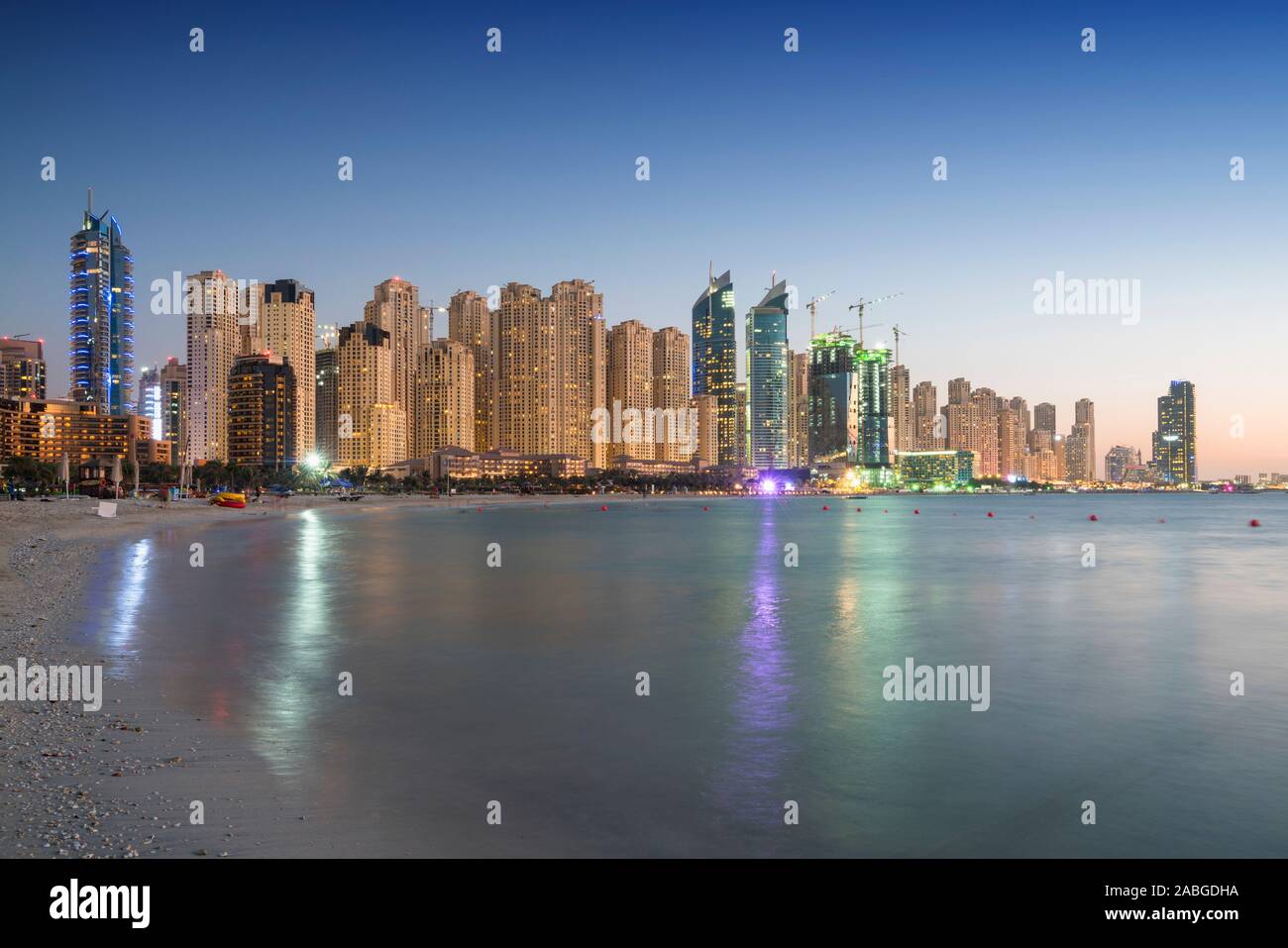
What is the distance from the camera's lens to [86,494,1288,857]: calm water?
1070cm

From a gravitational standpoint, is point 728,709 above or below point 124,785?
below

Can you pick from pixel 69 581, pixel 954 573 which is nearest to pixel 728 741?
pixel 69 581

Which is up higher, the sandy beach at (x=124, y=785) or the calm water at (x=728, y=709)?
the sandy beach at (x=124, y=785)

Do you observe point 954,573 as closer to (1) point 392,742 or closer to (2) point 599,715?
(2) point 599,715

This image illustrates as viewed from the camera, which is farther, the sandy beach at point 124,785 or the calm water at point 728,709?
the calm water at point 728,709

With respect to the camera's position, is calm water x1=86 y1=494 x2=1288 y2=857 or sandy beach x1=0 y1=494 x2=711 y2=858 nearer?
sandy beach x1=0 y1=494 x2=711 y2=858

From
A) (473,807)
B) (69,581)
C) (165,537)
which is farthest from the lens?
(165,537)

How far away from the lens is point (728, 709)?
16.8 metres

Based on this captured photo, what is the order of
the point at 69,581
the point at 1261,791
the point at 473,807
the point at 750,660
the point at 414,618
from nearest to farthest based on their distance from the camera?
the point at 473,807 → the point at 1261,791 → the point at 750,660 → the point at 414,618 → the point at 69,581

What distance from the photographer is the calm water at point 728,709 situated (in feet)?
35.1

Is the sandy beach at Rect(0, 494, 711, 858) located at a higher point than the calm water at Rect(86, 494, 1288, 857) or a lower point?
higher

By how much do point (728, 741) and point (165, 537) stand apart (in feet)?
206

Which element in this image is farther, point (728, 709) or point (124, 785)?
point (728, 709)
